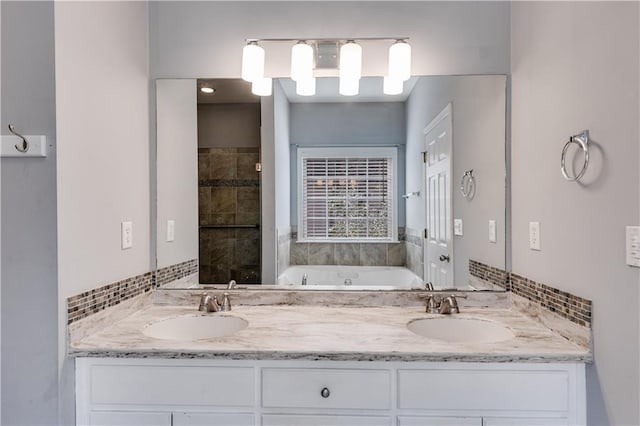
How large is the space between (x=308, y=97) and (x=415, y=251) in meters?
0.96

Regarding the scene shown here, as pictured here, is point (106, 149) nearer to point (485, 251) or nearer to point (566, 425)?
point (485, 251)

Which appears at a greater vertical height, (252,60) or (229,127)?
(252,60)

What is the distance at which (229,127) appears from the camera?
6.55 feet

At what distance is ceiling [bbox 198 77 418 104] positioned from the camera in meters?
1.94

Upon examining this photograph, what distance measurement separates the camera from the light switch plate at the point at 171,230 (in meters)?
1.97

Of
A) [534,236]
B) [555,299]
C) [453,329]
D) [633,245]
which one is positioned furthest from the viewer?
[453,329]

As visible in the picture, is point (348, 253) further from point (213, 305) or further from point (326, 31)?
point (326, 31)

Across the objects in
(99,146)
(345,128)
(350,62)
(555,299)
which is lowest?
(555,299)

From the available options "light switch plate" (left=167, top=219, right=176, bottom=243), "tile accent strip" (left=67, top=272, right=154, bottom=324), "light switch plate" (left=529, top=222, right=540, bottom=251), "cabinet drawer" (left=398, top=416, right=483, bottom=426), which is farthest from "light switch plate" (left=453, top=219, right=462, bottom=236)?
"tile accent strip" (left=67, top=272, right=154, bottom=324)

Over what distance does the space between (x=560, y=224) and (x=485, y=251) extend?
0.53m

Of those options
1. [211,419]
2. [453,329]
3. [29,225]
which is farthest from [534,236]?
[29,225]

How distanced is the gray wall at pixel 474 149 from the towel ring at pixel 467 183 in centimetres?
2

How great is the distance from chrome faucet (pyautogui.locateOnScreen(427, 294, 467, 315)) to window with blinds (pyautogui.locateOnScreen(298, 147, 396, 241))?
1.27ft

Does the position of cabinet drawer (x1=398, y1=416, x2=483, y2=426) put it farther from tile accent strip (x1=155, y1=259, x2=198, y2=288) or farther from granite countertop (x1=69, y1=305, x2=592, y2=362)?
tile accent strip (x1=155, y1=259, x2=198, y2=288)
